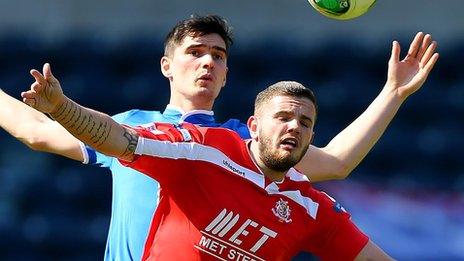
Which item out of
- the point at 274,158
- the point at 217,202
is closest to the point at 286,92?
the point at 274,158

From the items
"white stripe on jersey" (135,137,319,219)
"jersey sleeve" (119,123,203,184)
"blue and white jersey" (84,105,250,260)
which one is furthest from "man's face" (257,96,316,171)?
"blue and white jersey" (84,105,250,260)

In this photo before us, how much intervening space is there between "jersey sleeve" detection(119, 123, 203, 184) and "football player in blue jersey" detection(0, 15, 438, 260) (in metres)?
0.68

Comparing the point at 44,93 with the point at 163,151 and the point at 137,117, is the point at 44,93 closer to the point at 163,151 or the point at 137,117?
the point at 163,151

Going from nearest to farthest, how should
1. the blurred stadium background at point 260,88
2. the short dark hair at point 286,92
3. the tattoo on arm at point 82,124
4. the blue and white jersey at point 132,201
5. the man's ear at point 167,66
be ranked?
the tattoo on arm at point 82,124, the short dark hair at point 286,92, the blue and white jersey at point 132,201, the man's ear at point 167,66, the blurred stadium background at point 260,88

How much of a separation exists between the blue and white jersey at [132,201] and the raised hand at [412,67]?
0.87 metres

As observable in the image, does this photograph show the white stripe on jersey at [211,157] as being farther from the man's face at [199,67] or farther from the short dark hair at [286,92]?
the man's face at [199,67]

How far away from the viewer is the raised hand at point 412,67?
20.4 feet

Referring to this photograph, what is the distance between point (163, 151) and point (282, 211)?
2.35ft

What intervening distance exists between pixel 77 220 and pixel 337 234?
22.5ft

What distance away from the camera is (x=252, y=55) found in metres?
13.8

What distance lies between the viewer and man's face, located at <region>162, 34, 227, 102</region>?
233 inches

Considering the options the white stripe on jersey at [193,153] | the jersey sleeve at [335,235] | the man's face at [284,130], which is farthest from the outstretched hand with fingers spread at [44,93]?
the jersey sleeve at [335,235]

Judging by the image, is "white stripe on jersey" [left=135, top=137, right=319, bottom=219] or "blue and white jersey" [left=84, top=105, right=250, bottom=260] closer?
"white stripe on jersey" [left=135, top=137, right=319, bottom=219]

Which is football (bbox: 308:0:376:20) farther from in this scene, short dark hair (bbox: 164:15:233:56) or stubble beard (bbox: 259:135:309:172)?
stubble beard (bbox: 259:135:309:172)
